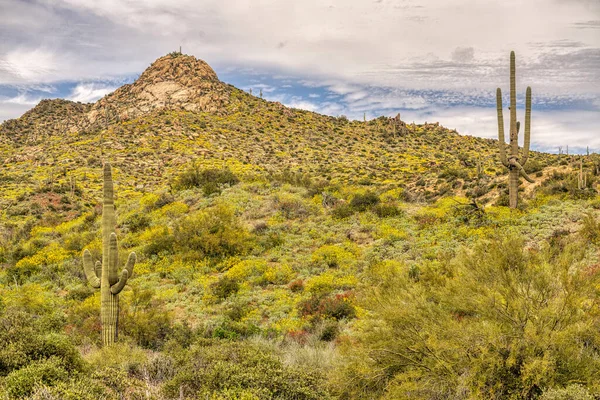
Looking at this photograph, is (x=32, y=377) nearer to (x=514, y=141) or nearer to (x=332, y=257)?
(x=332, y=257)

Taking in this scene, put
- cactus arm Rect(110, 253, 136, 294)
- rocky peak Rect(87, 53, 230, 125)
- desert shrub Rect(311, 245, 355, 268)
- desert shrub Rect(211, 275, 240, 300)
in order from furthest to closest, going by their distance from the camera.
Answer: rocky peak Rect(87, 53, 230, 125)
desert shrub Rect(311, 245, 355, 268)
desert shrub Rect(211, 275, 240, 300)
cactus arm Rect(110, 253, 136, 294)

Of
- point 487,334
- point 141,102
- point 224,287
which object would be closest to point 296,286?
point 224,287

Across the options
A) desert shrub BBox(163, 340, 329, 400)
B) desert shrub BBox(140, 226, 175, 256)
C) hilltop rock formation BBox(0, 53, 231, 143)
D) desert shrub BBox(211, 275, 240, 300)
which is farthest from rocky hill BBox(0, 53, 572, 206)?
desert shrub BBox(163, 340, 329, 400)

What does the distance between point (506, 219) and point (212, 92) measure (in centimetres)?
6667

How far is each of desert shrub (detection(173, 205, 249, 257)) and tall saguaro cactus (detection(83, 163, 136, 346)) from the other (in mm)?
7486

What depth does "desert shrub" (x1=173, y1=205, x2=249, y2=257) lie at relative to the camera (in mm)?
18312

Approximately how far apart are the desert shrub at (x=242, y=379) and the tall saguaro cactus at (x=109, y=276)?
3459 millimetres

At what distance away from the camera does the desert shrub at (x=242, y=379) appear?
5.79 metres

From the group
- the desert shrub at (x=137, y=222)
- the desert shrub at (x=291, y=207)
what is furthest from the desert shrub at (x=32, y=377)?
the desert shrub at (x=137, y=222)

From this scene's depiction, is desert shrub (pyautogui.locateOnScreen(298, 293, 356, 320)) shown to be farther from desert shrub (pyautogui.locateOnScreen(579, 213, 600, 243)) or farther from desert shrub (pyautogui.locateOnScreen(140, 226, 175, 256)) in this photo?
desert shrub (pyautogui.locateOnScreen(140, 226, 175, 256))

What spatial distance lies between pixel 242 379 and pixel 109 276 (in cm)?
A: 572

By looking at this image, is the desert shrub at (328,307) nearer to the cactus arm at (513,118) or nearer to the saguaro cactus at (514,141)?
the saguaro cactus at (514,141)

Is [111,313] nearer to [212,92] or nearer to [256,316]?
[256,316]

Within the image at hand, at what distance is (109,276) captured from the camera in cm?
1008
